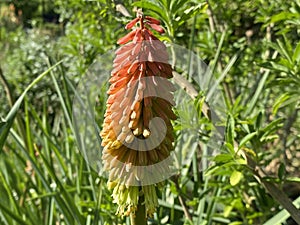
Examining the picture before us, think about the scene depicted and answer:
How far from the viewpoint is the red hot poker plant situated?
941 mm

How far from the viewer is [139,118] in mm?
959

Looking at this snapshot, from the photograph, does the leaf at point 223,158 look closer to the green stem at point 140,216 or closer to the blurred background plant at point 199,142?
the blurred background plant at point 199,142

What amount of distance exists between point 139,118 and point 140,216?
8.2 inches

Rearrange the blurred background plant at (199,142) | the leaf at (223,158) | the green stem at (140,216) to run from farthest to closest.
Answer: the blurred background plant at (199,142) → the leaf at (223,158) → the green stem at (140,216)

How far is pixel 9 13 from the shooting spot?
788 centimetres

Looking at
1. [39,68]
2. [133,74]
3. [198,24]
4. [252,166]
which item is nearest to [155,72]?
[133,74]

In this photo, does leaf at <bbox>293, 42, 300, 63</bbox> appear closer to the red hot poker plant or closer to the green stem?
the red hot poker plant

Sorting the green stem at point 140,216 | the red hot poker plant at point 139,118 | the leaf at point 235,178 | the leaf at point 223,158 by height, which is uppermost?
the red hot poker plant at point 139,118

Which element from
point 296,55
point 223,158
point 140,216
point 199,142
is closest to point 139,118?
point 140,216

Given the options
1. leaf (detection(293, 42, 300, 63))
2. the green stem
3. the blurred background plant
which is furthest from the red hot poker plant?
leaf (detection(293, 42, 300, 63))

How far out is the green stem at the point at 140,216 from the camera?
0.93m

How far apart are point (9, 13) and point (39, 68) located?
3533 mm

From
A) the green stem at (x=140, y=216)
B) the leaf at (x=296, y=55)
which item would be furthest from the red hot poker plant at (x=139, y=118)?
the leaf at (x=296, y=55)

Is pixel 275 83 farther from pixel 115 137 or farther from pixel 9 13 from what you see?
pixel 9 13
